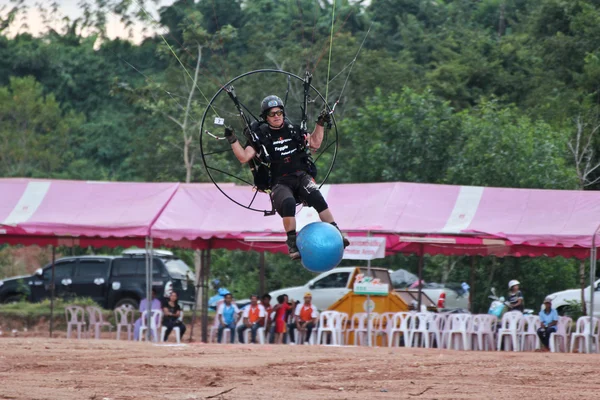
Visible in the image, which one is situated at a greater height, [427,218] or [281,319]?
[427,218]

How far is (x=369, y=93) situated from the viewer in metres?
33.8

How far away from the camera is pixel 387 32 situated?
43938mm

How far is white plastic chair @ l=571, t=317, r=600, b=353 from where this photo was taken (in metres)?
15.9

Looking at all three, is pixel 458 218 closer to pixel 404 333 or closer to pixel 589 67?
pixel 404 333

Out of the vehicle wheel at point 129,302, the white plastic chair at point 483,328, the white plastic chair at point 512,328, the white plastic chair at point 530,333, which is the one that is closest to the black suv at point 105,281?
the vehicle wheel at point 129,302

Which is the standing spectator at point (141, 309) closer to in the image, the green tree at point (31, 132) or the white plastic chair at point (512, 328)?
the white plastic chair at point (512, 328)

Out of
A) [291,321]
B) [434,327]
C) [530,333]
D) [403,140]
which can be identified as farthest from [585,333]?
[403,140]

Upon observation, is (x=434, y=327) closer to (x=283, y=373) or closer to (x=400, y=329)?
(x=400, y=329)

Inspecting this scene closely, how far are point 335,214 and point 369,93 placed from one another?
55.1 ft

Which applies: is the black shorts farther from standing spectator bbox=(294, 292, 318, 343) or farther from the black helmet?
standing spectator bbox=(294, 292, 318, 343)

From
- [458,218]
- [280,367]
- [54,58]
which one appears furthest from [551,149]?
[54,58]

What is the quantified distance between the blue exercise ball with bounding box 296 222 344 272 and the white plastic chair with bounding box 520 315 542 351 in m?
7.88

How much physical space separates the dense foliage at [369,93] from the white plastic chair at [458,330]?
4.99 m

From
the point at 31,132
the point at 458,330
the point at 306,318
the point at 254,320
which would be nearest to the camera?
the point at 458,330
